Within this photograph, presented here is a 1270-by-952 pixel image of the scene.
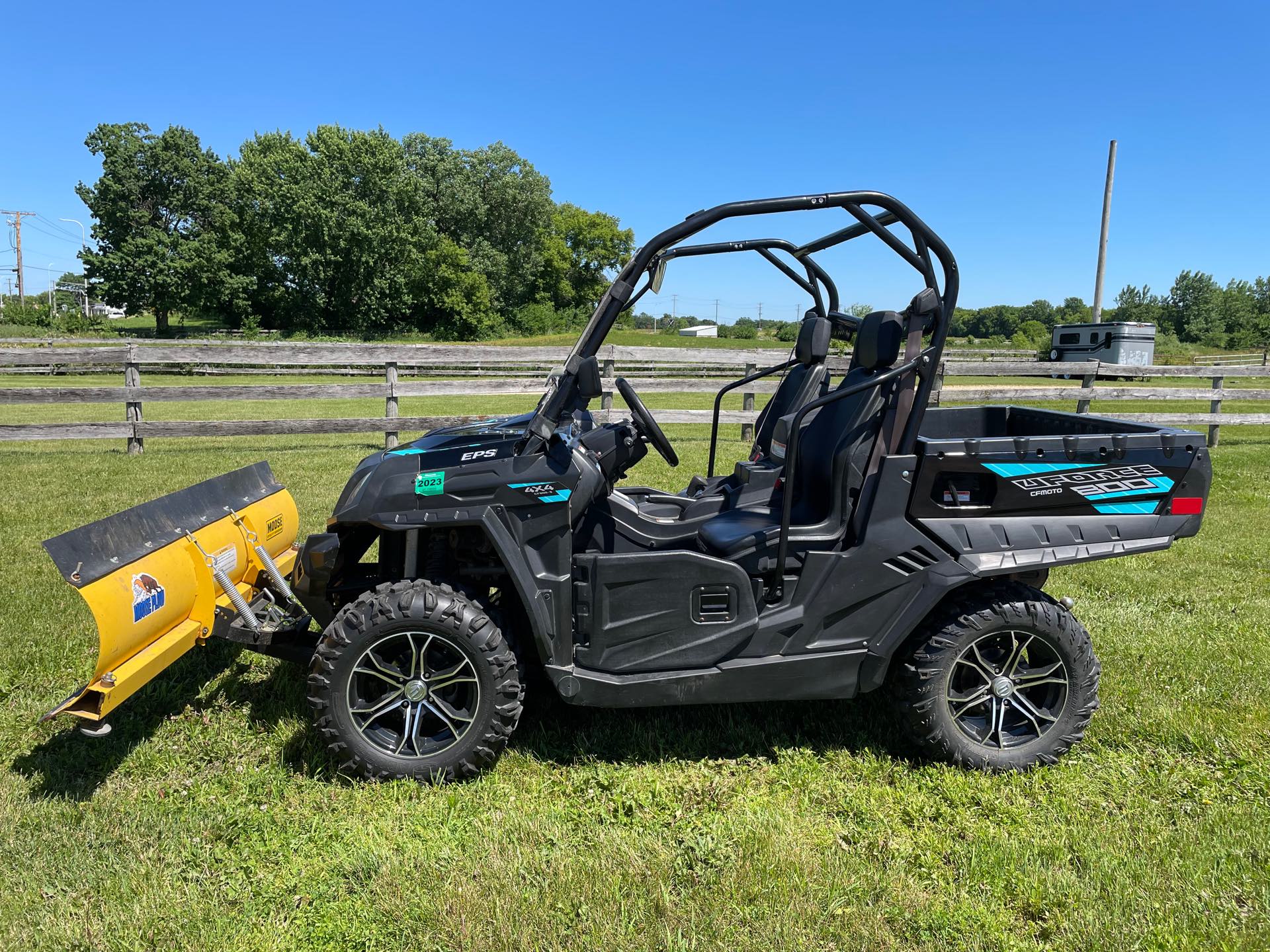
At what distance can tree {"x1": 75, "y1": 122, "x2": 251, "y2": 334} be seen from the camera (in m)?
50.1

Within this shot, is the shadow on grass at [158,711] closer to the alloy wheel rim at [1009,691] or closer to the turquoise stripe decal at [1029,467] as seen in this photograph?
the alloy wheel rim at [1009,691]

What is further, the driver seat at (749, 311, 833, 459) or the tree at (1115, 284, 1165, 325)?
the tree at (1115, 284, 1165, 325)

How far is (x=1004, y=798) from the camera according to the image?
9.98 feet

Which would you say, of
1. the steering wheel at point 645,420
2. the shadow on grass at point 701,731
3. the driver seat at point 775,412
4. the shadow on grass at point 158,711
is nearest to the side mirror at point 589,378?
the steering wheel at point 645,420

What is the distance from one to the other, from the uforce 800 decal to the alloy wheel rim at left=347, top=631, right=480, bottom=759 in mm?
2207

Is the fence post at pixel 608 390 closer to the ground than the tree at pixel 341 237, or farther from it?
closer to the ground

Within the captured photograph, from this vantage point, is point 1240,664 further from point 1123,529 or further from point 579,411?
point 579,411

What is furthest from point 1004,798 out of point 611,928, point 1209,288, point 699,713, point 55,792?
point 1209,288

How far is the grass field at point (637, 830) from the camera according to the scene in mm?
2389

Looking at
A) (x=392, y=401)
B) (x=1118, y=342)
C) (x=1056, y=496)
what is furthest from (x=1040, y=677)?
(x=1118, y=342)

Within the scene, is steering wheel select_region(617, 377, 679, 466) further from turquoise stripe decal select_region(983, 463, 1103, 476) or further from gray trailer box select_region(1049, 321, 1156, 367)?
gray trailer box select_region(1049, 321, 1156, 367)

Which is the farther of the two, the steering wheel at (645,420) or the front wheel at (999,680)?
the steering wheel at (645,420)

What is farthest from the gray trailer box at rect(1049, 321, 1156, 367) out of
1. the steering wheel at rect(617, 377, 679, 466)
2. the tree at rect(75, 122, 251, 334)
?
the tree at rect(75, 122, 251, 334)

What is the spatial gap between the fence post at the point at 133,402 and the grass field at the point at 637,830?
7.17 m
